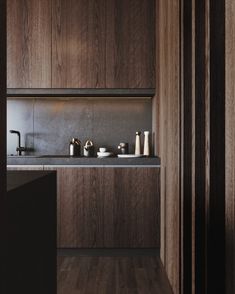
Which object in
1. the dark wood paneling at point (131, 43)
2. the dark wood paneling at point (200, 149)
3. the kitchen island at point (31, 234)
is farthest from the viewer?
the dark wood paneling at point (131, 43)

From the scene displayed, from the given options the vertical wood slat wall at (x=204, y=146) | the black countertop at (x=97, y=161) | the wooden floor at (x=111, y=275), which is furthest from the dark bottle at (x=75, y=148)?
the vertical wood slat wall at (x=204, y=146)

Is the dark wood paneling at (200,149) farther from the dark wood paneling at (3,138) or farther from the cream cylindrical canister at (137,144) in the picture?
the cream cylindrical canister at (137,144)

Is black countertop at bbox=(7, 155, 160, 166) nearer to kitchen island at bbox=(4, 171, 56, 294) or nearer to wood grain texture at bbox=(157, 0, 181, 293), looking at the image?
wood grain texture at bbox=(157, 0, 181, 293)

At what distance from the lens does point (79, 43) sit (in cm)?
379

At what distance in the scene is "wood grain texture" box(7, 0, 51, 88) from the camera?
149 inches

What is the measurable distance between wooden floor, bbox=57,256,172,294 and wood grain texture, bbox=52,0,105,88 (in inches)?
59.9

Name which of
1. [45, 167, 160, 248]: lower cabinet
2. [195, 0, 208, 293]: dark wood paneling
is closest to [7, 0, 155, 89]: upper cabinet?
[45, 167, 160, 248]: lower cabinet

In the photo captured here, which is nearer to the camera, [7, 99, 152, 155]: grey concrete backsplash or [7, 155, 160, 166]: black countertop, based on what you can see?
[7, 155, 160, 166]: black countertop

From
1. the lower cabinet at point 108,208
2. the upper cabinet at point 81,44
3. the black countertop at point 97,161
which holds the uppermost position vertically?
the upper cabinet at point 81,44

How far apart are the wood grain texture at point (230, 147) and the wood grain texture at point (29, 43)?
2.56 m

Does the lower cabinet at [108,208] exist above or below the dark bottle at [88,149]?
below

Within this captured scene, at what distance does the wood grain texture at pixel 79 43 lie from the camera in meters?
3.76

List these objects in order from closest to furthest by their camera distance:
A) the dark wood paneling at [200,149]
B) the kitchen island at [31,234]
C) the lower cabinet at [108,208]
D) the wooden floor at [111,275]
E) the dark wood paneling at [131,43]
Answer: the kitchen island at [31,234]
the dark wood paneling at [200,149]
the wooden floor at [111,275]
the lower cabinet at [108,208]
the dark wood paneling at [131,43]

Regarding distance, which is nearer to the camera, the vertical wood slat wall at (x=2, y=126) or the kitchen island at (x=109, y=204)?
the vertical wood slat wall at (x=2, y=126)
